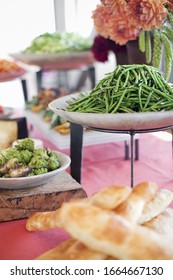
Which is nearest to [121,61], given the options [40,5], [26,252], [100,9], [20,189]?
[100,9]

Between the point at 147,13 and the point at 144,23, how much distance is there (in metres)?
0.02

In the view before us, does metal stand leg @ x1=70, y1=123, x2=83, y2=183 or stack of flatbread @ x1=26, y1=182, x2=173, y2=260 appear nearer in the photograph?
stack of flatbread @ x1=26, y1=182, x2=173, y2=260

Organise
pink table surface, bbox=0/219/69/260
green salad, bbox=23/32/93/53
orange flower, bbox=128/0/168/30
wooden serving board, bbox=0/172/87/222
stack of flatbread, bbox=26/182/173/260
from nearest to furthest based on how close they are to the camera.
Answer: stack of flatbread, bbox=26/182/173/260, pink table surface, bbox=0/219/69/260, wooden serving board, bbox=0/172/87/222, orange flower, bbox=128/0/168/30, green salad, bbox=23/32/93/53

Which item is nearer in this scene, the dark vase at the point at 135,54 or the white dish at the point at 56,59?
the dark vase at the point at 135,54

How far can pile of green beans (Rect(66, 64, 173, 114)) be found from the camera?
0.72 metres

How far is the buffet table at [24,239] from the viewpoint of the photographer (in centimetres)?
61

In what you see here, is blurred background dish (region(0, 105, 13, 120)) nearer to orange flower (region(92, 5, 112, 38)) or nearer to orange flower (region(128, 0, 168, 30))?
orange flower (region(92, 5, 112, 38))

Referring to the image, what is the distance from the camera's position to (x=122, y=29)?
940mm

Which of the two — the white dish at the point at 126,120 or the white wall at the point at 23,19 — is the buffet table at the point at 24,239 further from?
the white wall at the point at 23,19

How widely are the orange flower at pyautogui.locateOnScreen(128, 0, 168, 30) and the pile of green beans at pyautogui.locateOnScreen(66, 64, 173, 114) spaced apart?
112 mm

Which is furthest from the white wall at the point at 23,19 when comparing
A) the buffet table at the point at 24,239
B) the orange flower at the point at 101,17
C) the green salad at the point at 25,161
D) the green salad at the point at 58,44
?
the green salad at the point at 58,44

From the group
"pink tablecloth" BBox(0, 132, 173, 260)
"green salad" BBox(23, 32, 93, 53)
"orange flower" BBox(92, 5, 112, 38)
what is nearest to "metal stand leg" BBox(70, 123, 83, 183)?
"pink tablecloth" BBox(0, 132, 173, 260)

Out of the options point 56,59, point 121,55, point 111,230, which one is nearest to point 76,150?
point 121,55

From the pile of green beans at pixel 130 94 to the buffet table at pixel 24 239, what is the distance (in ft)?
0.49
